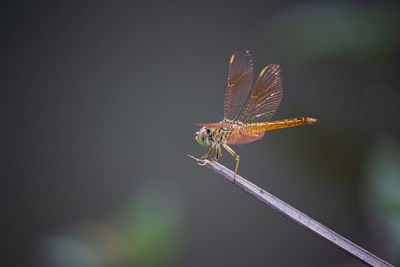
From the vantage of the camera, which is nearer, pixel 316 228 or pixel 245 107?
pixel 316 228

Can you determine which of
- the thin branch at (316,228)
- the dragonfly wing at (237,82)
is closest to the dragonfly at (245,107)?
the dragonfly wing at (237,82)

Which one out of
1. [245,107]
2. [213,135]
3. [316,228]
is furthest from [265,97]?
[316,228]

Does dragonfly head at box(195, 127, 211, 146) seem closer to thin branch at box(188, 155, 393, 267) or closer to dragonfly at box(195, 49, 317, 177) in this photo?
dragonfly at box(195, 49, 317, 177)

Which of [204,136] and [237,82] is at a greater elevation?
[237,82]

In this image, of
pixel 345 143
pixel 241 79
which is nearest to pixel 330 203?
pixel 345 143

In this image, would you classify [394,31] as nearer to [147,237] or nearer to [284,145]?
[284,145]

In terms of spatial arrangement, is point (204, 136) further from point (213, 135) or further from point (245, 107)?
point (245, 107)
